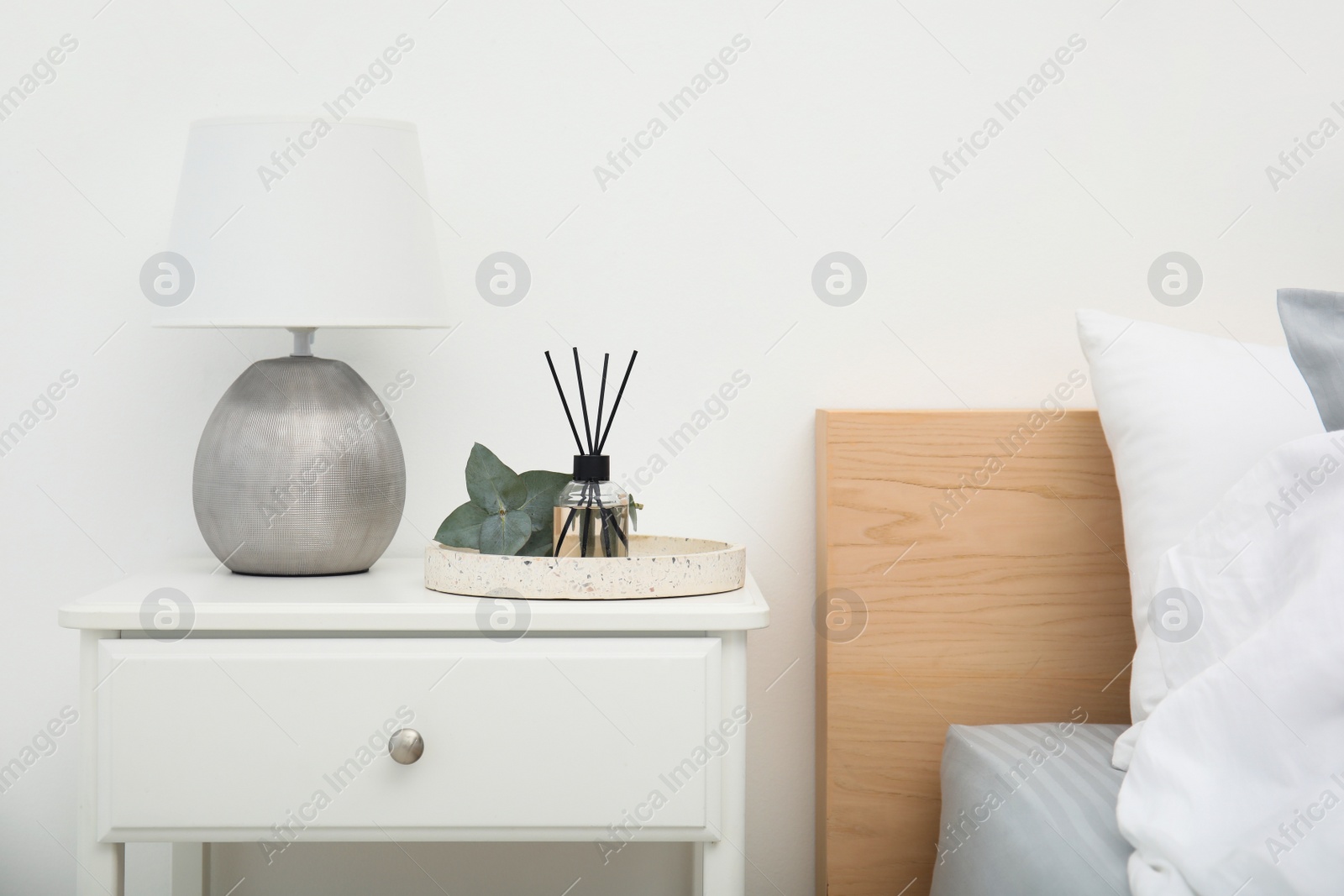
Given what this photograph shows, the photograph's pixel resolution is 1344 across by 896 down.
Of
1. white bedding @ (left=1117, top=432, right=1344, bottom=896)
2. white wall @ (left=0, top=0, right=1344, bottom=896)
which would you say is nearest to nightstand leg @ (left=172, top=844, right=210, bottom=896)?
white wall @ (left=0, top=0, right=1344, bottom=896)

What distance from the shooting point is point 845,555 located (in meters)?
1.14

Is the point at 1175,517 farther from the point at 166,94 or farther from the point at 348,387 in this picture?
the point at 166,94

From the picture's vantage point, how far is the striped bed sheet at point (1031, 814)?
74cm

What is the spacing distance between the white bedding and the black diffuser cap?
1.74ft

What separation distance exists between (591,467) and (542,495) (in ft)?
0.22

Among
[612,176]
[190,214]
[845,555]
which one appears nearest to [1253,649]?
[845,555]

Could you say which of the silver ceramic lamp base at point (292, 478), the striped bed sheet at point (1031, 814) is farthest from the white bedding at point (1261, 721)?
the silver ceramic lamp base at point (292, 478)

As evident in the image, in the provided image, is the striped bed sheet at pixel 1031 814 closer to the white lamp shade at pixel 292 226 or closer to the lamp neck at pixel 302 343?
the white lamp shade at pixel 292 226

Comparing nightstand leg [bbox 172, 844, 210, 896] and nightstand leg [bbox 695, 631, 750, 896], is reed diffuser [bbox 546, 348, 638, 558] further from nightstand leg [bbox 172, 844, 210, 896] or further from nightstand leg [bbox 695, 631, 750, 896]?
nightstand leg [bbox 172, 844, 210, 896]

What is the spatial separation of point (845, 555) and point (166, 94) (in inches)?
39.2

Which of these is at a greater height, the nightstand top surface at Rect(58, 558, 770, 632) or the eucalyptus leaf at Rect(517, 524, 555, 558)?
the eucalyptus leaf at Rect(517, 524, 555, 558)

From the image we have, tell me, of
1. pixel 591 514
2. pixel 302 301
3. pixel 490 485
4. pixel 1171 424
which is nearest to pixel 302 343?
pixel 302 301

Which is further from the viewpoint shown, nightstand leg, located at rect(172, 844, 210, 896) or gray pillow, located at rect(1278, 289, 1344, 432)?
nightstand leg, located at rect(172, 844, 210, 896)

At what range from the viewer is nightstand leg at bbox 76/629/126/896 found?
2.83ft
